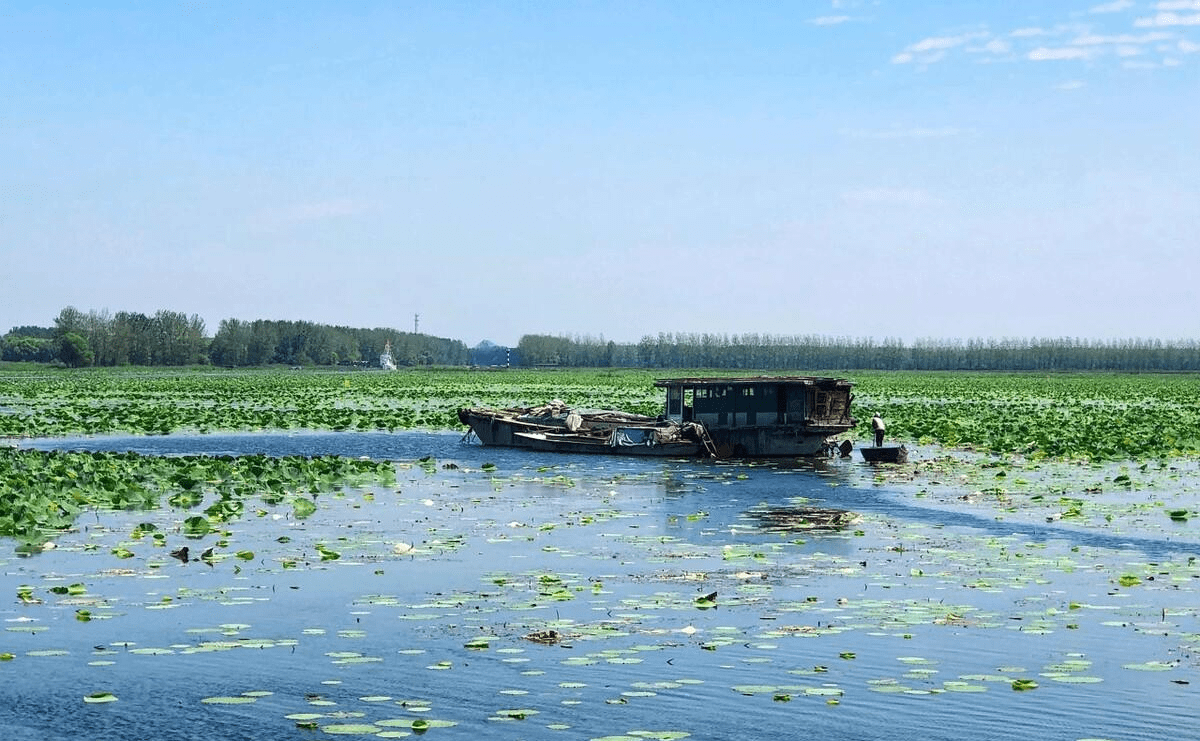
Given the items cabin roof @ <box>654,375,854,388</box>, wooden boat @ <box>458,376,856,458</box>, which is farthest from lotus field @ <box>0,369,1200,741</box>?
cabin roof @ <box>654,375,854,388</box>

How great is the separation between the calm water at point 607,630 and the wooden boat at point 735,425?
53.0 ft

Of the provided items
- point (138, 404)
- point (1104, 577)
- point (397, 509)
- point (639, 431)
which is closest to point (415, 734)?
point (1104, 577)

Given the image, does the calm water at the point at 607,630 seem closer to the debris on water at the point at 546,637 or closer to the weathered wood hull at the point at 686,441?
the debris on water at the point at 546,637

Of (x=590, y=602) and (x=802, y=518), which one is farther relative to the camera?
(x=802, y=518)

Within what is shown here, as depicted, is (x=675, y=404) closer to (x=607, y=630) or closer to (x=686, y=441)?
(x=686, y=441)

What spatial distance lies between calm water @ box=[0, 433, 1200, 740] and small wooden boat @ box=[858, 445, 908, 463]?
13.6m

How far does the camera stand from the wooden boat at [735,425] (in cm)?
4397

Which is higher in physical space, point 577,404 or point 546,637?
point 577,404

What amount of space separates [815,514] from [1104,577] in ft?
28.6

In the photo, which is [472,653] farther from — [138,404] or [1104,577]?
[138,404]

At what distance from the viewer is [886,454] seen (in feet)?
137

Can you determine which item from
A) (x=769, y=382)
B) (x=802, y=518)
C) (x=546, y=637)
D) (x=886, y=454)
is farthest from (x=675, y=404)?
(x=546, y=637)

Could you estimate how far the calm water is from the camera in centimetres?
1290

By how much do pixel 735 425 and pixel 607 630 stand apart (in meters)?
29.2
